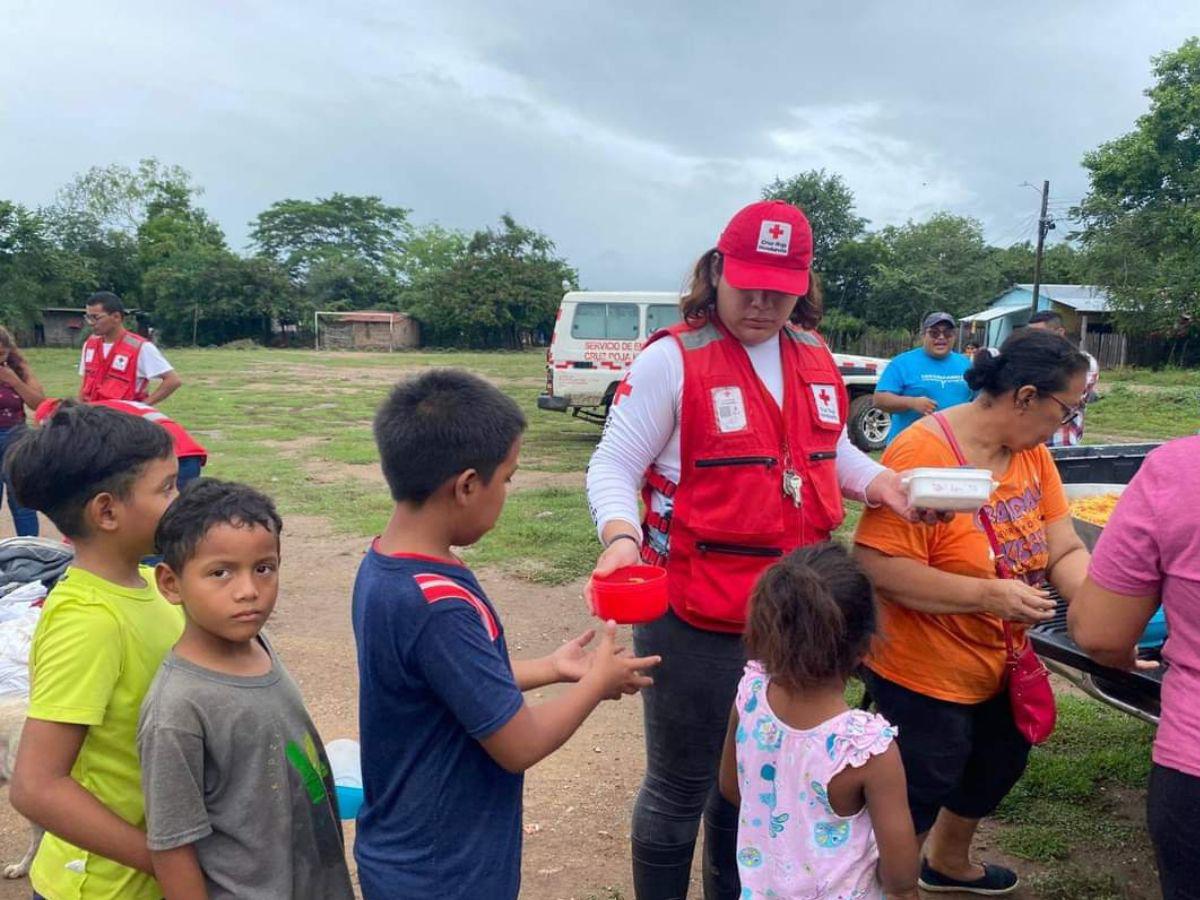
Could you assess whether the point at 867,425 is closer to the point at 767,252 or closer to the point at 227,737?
the point at 767,252

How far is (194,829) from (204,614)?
1.22 ft

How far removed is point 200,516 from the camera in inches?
67.9

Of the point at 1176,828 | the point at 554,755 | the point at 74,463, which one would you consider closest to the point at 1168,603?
the point at 1176,828

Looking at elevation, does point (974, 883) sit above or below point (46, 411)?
below

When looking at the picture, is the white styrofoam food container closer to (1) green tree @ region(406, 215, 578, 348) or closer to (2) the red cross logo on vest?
(2) the red cross logo on vest

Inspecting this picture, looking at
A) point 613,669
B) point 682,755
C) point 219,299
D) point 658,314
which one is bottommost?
point 682,755

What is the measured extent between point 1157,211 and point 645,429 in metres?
34.0

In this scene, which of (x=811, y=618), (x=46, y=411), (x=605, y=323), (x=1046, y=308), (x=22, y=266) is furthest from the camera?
(x=22, y=266)

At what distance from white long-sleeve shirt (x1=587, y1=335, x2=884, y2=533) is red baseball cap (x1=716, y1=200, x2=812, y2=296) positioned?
197 millimetres

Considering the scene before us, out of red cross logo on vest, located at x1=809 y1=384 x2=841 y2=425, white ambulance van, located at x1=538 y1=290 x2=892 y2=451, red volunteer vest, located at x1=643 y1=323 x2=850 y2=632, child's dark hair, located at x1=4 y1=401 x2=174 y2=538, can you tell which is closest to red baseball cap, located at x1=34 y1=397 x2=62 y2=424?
child's dark hair, located at x1=4 y1=401 x2=174 y2=538

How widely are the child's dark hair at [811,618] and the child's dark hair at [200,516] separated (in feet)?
3.31

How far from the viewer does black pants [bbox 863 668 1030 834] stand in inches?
92.7

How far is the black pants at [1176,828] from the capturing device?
1.66m

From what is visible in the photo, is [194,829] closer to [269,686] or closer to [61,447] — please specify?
[269,686]
